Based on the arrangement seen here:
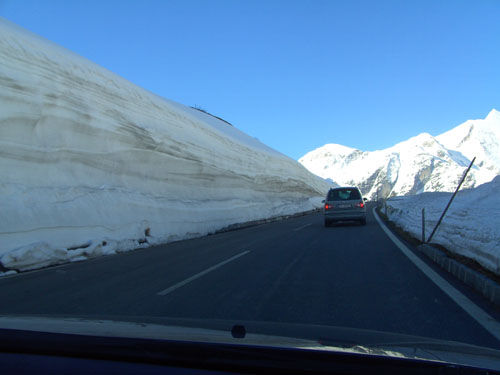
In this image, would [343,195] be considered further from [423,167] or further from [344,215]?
[423,167]

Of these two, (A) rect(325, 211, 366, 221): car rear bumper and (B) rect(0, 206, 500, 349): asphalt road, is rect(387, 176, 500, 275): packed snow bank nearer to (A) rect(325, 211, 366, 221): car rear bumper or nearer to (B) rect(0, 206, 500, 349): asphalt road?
(B) rect(0, 206, 500, 349): asphalt road

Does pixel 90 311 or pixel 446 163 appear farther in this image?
pixel 446 163

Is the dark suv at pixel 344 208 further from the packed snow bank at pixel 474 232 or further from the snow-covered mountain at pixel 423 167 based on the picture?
the snow-covered mountain at pixel 423 167

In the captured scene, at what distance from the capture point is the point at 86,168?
44.8 ft

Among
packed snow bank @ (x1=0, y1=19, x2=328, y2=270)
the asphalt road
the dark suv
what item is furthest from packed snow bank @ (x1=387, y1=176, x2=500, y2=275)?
packed snow bank @ (x1=0, y1=19, x2=328, y2=270)

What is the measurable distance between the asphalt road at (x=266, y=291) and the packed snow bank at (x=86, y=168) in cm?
188

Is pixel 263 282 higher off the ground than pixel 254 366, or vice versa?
pixel 254 366

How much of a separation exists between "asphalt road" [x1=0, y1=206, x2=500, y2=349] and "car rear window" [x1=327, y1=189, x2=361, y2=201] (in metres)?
7.79

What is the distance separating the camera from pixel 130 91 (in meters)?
20.4

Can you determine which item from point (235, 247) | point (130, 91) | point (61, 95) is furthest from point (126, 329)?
point (130, 91)

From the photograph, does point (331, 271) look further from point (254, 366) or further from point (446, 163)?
point (446, 163)

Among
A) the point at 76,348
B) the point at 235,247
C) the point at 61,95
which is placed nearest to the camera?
the point at 76,348

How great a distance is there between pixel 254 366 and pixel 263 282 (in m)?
4.19

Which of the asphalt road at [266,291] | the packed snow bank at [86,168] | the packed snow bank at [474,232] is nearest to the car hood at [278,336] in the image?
the asphalt road at [266,291]
